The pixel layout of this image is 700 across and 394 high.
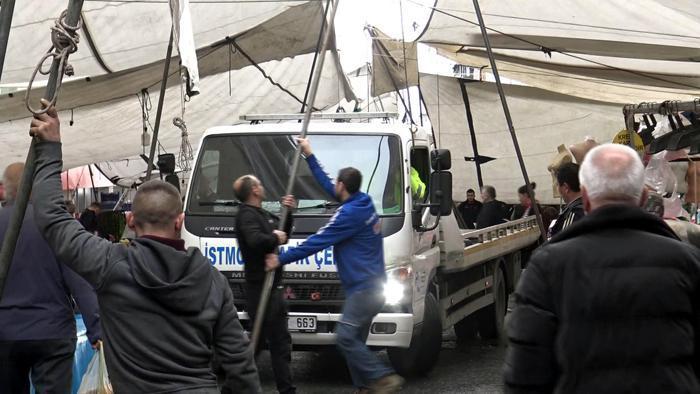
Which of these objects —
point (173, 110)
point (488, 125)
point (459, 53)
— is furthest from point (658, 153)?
point (488, 125)

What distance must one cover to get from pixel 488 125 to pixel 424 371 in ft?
37.1

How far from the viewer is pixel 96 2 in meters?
11.2

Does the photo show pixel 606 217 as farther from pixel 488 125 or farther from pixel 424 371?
pixel 488 125

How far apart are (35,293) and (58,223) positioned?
1.79 meters

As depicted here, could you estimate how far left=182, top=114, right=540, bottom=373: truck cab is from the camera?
9070 millimetres

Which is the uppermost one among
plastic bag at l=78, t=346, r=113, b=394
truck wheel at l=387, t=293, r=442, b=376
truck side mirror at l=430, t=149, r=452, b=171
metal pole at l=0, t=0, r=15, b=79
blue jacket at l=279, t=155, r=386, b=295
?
metal pole at l=0, t=0, r=15, b=79

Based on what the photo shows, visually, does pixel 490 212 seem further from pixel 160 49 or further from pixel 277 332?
pixel 277 332

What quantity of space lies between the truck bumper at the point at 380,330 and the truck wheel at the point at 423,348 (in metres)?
0.49

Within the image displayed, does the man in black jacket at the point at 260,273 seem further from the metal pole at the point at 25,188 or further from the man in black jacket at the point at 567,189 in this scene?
the metal pole at the point at 25,188

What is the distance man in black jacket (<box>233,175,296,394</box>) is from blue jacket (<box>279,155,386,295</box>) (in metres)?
0.23

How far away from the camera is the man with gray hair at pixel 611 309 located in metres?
3.09

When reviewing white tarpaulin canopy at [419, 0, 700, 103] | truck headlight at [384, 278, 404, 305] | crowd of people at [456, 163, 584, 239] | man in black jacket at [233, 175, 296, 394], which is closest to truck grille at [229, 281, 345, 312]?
truck headlight at [384, 278, 404, 305]

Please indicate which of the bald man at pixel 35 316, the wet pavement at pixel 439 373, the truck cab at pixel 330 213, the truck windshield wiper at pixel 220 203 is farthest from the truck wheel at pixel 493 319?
the bald man at pixel 35 316

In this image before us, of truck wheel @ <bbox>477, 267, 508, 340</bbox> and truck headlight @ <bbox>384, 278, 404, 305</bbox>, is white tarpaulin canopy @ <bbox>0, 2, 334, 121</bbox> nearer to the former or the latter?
truck wheel @ <bbox>477, 267, 508, 340</bbox>
